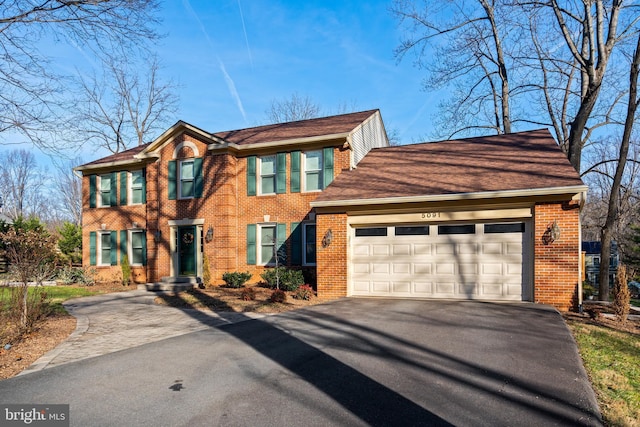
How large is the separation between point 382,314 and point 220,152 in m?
9.89

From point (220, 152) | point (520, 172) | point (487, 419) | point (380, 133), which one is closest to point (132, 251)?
A: point (220, 152)

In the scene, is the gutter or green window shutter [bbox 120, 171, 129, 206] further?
green window shutter [bbox 120, 171, 129, 206]

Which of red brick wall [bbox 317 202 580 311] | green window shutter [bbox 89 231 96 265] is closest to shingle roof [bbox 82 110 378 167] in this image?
green window shutter [bbox 89 231 96 265]

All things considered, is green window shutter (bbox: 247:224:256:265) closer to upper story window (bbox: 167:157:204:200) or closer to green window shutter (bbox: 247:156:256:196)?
green window shutter (bbox: 247:156:256:196)

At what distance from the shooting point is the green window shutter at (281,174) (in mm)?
15570

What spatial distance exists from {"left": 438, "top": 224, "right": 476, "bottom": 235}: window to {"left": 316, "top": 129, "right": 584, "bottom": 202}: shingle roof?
1.02m

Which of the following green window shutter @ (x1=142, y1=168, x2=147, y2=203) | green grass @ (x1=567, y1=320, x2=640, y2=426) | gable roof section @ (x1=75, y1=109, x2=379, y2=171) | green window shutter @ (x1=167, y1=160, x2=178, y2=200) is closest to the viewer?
green grass @ (x1=567, y1=320, x2=640, y2=426)

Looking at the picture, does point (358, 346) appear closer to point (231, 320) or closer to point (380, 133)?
point (231, 320)

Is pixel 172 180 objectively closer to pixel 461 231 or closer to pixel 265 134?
pixel 265 134

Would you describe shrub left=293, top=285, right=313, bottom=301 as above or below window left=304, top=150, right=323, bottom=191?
below

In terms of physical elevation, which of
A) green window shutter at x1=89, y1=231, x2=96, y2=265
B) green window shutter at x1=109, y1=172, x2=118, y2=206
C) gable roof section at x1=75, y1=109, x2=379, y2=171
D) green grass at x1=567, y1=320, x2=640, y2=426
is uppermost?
gable roof section at x1=75, y1=109, x2=379, y2=171

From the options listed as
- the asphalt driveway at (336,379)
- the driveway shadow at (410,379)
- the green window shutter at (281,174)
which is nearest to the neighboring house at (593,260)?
the green window shutter at (281,174)

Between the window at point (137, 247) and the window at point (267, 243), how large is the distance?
240 inches

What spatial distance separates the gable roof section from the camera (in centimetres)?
1531
